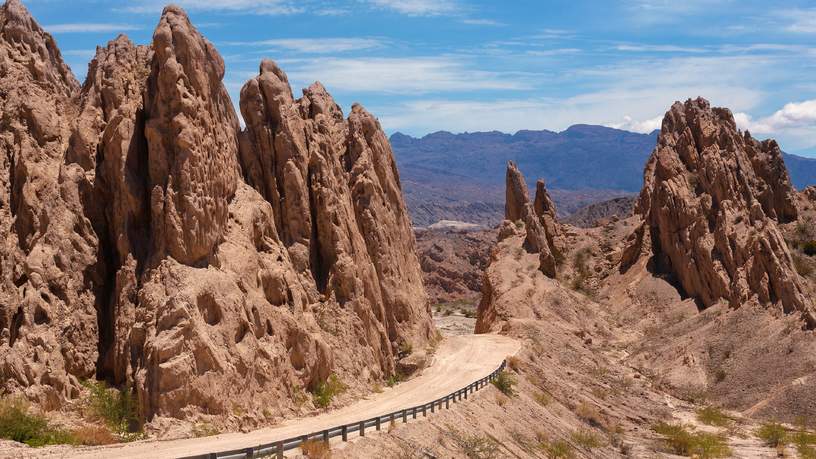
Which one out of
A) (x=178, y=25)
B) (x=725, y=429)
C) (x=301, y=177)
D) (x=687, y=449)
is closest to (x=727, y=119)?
(x=725, y=429)

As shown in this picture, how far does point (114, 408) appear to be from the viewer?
30.0 metres

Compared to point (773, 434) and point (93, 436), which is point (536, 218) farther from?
point (93, 436)

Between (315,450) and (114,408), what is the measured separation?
763 cm

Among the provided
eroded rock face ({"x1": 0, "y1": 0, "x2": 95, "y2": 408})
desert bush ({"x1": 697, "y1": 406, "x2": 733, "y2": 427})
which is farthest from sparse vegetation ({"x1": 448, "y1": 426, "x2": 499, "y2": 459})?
desert bush ({"x1": 697, "y1": 406, "x2": 733, "y2": 427})

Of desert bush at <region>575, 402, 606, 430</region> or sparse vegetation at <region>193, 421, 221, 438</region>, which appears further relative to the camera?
desert bush at <region>575, 402, 606, 430</region>

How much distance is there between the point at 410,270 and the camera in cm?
5216

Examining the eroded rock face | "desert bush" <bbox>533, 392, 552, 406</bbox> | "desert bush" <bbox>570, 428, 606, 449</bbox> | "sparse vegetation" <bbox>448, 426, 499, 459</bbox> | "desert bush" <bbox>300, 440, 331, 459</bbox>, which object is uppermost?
the eroded rock face

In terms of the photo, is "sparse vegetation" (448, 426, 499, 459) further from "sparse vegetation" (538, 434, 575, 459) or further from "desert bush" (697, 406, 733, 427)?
"desert bush" (697, 406, 733, 427)

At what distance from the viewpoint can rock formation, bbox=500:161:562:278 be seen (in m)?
71.8

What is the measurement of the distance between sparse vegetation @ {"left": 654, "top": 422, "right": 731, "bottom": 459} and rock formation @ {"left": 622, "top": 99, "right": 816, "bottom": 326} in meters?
15.2

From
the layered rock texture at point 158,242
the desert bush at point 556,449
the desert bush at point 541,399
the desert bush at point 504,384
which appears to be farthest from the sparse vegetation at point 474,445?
the desert bush at point 541,399

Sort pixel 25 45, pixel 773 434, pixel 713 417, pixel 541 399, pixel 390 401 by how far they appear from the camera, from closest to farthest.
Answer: pixel 25 45 < pixel 390 401 < pixel 541 399 < pixel 773 434 < pixel 713 417

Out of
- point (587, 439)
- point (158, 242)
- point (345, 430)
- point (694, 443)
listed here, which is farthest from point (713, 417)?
point (158, 242)

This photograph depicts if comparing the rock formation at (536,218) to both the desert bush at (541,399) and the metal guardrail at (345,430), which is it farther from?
the metal guardrail at (345,430)
